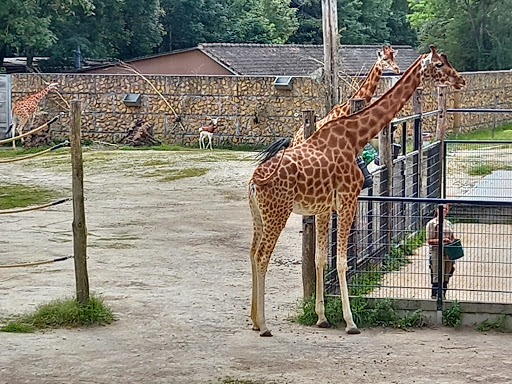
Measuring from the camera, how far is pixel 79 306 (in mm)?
8172

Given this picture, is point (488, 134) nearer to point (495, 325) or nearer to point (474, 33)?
point (474, 33)

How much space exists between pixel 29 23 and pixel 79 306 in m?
21.0

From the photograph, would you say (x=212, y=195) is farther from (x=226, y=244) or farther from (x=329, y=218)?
(x=329, y=218)

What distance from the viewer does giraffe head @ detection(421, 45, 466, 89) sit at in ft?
30.0

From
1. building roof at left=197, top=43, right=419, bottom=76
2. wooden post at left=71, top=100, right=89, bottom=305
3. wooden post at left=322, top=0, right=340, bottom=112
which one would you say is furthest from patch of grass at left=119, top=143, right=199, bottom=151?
wooden post at left=71, top=100, right=89, bottom=305

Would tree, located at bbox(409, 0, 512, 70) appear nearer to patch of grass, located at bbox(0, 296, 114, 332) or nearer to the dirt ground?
the dirt ground

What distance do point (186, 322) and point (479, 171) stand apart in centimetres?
1012

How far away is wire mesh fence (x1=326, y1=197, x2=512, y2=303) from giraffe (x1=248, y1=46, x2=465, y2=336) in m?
0.31

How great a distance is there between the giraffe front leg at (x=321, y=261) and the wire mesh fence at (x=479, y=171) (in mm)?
6237

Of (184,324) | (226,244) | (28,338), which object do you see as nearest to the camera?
(28,338)

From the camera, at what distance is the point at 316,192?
8016 mm

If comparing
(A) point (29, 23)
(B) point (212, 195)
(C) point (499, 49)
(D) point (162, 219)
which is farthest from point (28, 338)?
(C) point (499, 49)

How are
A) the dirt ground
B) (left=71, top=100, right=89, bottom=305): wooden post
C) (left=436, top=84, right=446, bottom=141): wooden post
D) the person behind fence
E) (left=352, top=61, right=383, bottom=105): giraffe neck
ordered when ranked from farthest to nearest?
(left=436, top=84, right=446, bottom=141): wooden post
(left=352, top=61, right=383, bottom=105): giraffe neck
the person behind fence
(left=71, top=100, right=89, bottom=305): wooden post
the dirt ground

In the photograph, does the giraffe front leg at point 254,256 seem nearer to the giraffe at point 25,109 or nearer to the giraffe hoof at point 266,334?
the giraffe hoof at point 266,334
